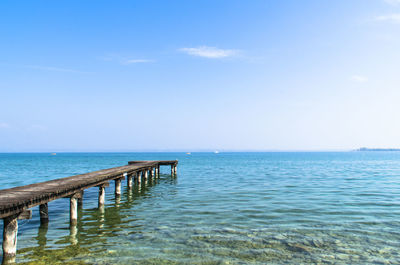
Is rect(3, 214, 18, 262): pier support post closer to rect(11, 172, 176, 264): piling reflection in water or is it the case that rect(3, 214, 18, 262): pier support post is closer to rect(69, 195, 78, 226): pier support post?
rect(11, 172, 176, 264): piling reflection in water

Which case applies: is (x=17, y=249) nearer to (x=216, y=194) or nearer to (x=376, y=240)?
(x=376, y=240)

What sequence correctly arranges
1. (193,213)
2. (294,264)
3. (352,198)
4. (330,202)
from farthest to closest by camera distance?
(352,198) → (330,202) → (193,213) → (294,264)

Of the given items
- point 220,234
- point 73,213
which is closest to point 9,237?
point 73,213

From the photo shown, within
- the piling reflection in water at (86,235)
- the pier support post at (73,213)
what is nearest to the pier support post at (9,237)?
the piling reflection in water at (86,235)

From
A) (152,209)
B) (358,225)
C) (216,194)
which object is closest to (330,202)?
(358,225)

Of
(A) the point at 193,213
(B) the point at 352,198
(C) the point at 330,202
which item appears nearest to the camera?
(A) the point at 193,213

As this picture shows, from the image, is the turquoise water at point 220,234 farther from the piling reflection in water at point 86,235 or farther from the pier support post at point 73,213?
the pier support post at point 73,213

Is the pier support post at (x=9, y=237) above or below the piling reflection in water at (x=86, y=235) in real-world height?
above

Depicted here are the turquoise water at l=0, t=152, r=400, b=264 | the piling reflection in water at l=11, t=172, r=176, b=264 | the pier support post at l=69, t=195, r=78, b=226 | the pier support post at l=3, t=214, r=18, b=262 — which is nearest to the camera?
the pier support post at l=3, t=214, r=18, b=262

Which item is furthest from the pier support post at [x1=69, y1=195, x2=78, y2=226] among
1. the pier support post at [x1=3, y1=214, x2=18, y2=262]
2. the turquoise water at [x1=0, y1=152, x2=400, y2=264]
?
the pier support post at [x1=3, y1=214, x2=18, y2=262]

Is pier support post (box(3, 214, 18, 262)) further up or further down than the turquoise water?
further up

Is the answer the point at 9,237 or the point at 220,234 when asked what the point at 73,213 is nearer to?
the point at 9,237

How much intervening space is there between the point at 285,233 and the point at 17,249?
29.3 ft

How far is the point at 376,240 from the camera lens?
9.83 meters
